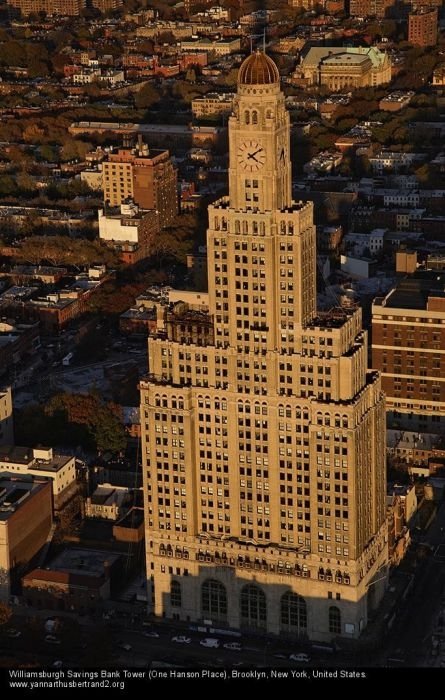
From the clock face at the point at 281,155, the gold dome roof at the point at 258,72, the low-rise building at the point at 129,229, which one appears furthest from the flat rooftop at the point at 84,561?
the low-rise building at the point at 129,229

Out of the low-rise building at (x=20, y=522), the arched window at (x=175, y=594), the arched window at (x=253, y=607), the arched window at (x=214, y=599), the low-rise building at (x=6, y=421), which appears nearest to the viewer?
the arched window at (x=253, y=607)

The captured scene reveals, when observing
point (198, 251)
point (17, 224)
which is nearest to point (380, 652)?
point (198, 251)

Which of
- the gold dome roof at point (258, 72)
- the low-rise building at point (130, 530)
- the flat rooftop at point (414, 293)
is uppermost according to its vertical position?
Answer: the gold dome roof at point (258, 72)

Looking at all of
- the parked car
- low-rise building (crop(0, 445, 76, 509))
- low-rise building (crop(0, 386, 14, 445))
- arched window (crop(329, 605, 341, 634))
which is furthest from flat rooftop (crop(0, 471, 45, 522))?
arched window (crop(329, 605, 341, 634))

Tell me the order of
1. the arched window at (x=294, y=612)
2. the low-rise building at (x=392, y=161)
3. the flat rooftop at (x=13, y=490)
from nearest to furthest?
the arched window at (x=294, y=612) → the flat rooftop at (x=13, y=490) → the low-rise building at (x=392, y=161)

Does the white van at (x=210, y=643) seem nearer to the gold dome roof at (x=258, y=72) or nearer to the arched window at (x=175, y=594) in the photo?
the arched window at (x=175, y=594)

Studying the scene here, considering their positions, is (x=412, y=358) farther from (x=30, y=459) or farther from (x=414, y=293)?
(x=30, y=459)
